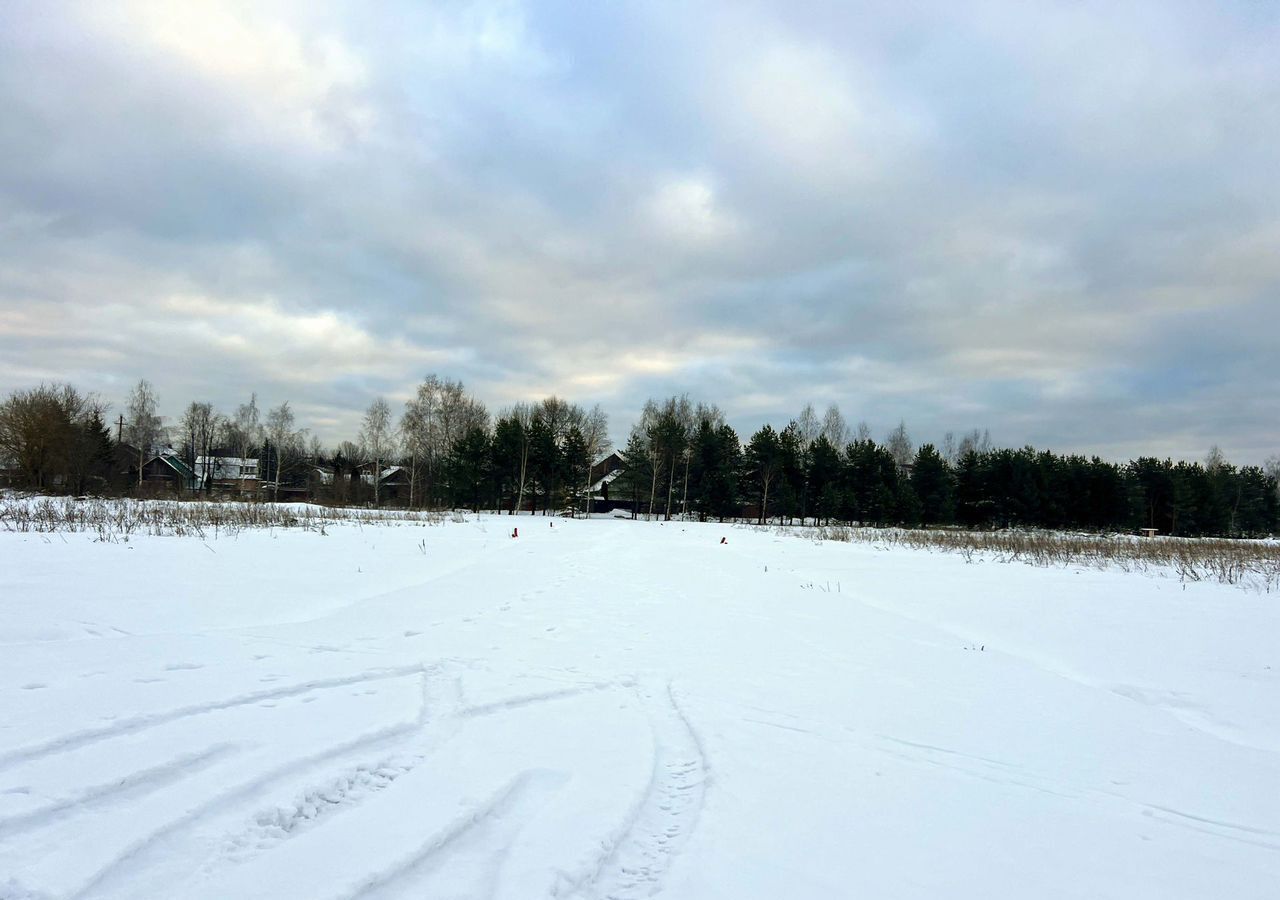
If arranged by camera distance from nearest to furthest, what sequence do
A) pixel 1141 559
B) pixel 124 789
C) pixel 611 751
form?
pixel 124 789
pixel 611 751
pixel 1141 559

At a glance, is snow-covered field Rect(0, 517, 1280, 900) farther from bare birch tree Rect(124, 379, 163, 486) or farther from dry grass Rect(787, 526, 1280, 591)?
bare birch tree Rect(124, 379, 163, 486)

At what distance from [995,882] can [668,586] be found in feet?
29.0

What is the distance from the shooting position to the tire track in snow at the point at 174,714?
326 centimetres

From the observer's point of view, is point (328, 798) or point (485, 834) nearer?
point (485, 834)

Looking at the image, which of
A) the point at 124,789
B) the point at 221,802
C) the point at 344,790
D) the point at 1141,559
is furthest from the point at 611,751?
the point at 1141,559

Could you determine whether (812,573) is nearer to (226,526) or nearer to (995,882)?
(995,882)

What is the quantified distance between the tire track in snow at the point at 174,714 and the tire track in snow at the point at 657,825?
238cm

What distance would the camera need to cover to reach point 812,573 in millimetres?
14445

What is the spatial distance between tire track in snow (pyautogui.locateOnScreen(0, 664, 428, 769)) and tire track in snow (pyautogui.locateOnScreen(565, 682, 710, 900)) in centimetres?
238

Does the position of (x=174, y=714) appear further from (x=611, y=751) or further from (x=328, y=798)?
(x=611, y=751)

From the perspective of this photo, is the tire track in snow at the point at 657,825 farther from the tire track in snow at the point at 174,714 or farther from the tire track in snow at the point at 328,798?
the tire track in snow at the point at 174,714

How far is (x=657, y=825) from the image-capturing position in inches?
119

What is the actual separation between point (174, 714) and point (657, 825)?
3.07 metres

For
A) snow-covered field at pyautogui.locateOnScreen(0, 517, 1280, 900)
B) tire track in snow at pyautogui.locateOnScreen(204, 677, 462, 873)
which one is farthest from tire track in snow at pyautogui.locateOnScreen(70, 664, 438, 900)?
tire track in snow at pyautogui.locateOnScreen(204, 677, 462, 873)
